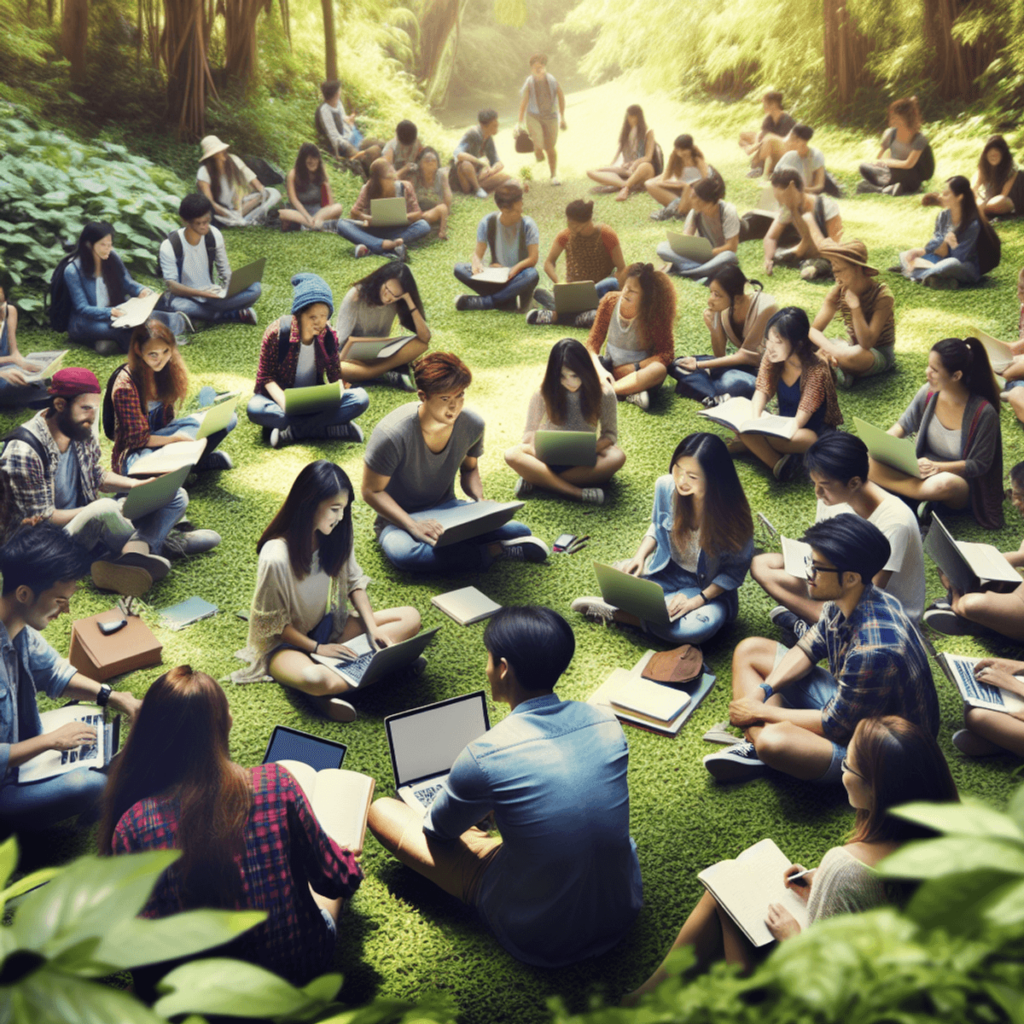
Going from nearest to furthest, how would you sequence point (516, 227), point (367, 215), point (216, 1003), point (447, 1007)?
point (216, 1003) < point (447, 1007) < point (516, 227) < point (367, 215)

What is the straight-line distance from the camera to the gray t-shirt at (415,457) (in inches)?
188

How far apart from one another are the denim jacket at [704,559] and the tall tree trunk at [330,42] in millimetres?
11208

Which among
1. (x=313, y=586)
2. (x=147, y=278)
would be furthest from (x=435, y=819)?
(x=147, y=278)

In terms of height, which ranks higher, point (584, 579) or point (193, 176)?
point (193, 176)

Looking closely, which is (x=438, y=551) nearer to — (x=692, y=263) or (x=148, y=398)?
(x=148, y=398)

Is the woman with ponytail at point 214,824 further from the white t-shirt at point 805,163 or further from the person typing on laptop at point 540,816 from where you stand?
the white t-shirt at point 805,163

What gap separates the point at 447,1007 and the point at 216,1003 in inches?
10.7

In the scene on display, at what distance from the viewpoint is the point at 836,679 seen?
11.6ft

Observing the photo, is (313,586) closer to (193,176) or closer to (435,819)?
(435,819)

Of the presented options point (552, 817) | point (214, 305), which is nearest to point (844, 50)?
point (214, 305)

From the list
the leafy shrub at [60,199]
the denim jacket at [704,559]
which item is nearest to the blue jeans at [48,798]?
the denim jacket at [704,559]

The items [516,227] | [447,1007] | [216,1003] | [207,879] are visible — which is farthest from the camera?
[516,227]

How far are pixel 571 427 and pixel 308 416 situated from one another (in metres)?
1.82

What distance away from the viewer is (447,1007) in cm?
87
